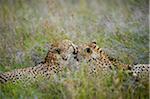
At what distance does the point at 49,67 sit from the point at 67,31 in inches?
46.4

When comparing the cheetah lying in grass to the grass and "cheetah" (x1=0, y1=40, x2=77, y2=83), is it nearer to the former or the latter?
"cheetah" (x1=0, y1=40, x2=77, y2=83)

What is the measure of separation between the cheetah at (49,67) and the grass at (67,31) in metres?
0.11

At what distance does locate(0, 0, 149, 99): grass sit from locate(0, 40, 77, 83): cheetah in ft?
0.38

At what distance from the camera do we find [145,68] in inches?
165

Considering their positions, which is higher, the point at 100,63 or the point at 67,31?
the point at 67,31

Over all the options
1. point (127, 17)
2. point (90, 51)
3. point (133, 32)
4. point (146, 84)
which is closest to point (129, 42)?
point (133, 32)

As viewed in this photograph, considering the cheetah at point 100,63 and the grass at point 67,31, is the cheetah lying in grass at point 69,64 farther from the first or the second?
the grass at point 67,31

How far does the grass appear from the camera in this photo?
12.8 feet

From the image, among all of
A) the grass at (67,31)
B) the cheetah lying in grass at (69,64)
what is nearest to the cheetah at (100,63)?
the cheetah lying in grass at (69,64)

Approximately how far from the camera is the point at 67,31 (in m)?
5.27

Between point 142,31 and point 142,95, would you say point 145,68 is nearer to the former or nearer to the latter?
point 142,95

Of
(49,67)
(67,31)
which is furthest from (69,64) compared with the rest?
(67,31)

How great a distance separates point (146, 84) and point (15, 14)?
2.11 meters

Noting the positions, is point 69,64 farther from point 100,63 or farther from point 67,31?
point 67,31
